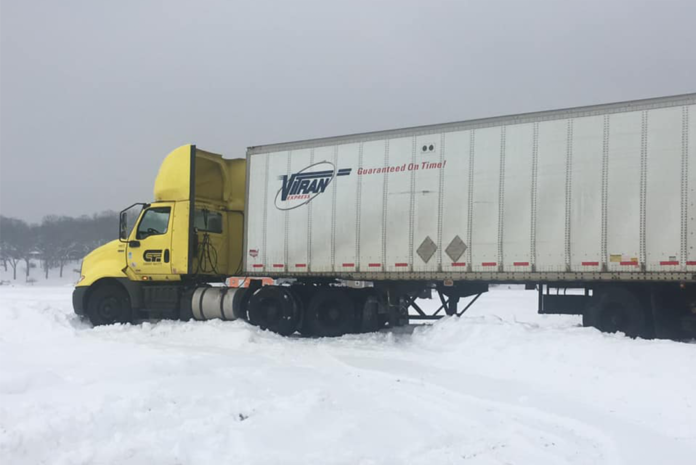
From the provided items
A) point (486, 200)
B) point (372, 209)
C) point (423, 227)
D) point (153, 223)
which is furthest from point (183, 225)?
point (486, 200)

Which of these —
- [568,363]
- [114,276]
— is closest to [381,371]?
[568,363]

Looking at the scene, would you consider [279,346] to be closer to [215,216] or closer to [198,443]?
[215,216]

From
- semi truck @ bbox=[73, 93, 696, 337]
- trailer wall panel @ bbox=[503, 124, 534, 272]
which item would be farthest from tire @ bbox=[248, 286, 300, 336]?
trailer wall panel @ bbox=[503, 124, 534, 272]

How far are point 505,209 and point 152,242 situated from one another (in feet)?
28.4

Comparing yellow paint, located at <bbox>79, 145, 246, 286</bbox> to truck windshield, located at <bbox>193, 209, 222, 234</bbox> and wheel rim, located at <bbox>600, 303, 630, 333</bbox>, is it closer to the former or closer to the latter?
truck windshield, located at <bbox>193, 209, 222, 234</bbox>

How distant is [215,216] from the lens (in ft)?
53.3

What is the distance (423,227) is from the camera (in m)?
13.2

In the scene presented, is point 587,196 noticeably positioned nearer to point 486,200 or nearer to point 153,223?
point 486,200

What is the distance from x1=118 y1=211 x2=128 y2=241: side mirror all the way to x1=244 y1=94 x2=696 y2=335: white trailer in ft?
10.8

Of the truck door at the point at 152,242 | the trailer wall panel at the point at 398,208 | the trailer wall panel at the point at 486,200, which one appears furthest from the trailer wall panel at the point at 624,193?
the truck door at the point at 152,242

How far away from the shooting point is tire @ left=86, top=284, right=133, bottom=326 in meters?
16.3

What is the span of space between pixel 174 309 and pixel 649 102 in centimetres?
1130

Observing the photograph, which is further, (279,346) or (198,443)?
(279,346)

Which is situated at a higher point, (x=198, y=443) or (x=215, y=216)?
(x=215, y=216)
